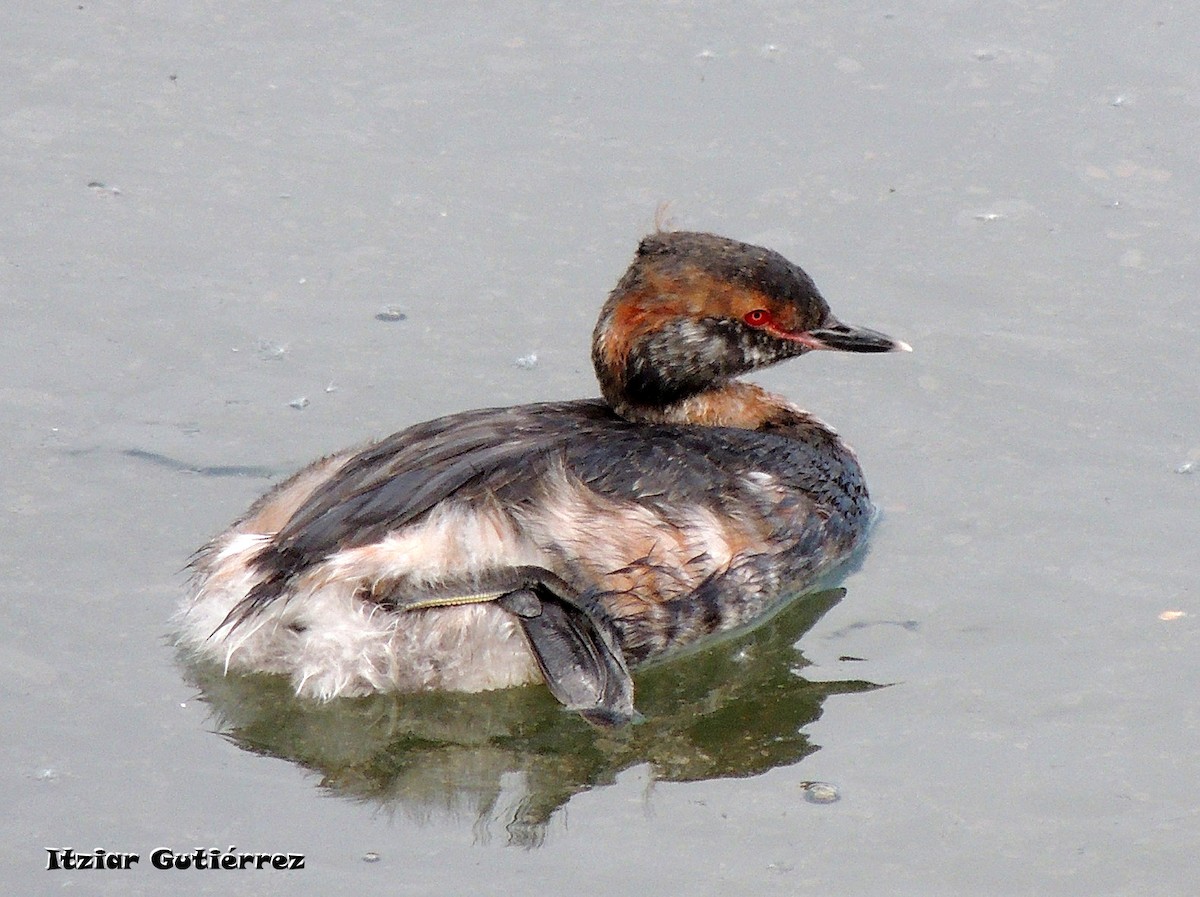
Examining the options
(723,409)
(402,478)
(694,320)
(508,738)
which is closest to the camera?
(508,738)

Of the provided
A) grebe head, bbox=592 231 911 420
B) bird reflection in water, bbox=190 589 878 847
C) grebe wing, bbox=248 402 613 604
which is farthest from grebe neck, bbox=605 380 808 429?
bird reflection in water, bbox=190 589 878 847

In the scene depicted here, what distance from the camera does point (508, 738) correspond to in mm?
4863

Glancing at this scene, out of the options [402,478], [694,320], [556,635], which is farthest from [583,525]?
[694,320]

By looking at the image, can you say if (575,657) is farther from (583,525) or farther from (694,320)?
(694,320)

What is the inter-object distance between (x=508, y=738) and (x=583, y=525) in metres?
0.59

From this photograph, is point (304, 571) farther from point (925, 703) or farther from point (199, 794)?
point (925, 703)

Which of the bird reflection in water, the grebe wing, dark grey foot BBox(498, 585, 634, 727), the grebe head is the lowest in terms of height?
the bird reflection in water

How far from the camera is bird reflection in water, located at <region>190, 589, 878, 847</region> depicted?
4598 mm

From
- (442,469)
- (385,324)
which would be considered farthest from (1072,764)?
(385,324)

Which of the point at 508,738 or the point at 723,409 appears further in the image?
the point at 723,409

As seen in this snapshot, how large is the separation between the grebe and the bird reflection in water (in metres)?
0.07

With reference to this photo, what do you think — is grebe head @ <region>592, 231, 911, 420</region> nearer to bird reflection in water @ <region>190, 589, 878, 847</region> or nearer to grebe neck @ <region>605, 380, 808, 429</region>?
grebe neck @ <region>605, 380, 808, 429</region>

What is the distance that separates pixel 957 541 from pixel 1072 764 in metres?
1.10

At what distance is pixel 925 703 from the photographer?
16.4 ft
